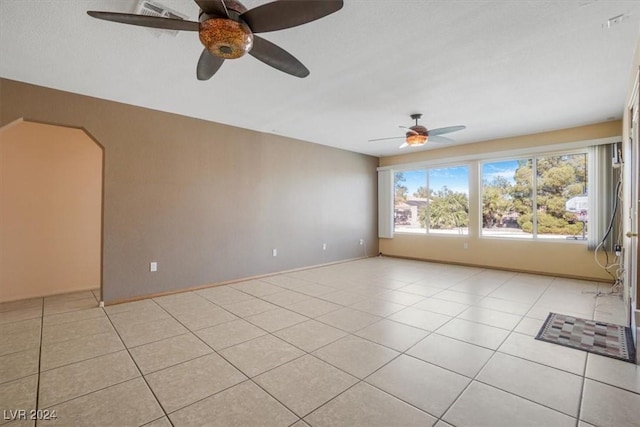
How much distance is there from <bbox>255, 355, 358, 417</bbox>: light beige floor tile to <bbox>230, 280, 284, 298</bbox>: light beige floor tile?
6.61 ft

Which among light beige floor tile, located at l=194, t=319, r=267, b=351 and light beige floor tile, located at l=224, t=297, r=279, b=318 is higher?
light beige floor tile, located at l=224, t=297, r=279, b=318

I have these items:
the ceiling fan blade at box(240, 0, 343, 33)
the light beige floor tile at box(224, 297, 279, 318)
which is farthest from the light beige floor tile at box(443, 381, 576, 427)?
the ceiling fan blade at box(240, 0, 343, 33)

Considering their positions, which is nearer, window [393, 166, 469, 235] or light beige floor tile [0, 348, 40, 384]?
light beige floor tile [0, 348, 40, 384]

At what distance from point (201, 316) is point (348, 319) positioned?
1.67 metres

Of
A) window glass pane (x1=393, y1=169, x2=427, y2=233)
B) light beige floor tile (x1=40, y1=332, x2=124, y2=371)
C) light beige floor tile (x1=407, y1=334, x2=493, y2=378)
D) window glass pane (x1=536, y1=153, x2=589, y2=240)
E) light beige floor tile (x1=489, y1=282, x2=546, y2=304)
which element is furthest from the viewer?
window glass pane (x1=393, y1=169, x2=427, y2=233)

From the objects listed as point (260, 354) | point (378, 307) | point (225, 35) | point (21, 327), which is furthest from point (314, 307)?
point (21, 327)

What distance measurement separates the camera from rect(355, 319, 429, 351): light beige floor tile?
103 inches

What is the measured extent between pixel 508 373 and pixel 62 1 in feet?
13.5

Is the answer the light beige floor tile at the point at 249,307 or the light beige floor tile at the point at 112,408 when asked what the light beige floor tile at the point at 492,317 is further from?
the light beige floor tile at the point at 112,408

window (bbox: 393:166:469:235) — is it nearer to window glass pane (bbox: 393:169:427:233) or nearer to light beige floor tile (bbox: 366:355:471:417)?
window glass pane (bbox: 393:169:427:233)

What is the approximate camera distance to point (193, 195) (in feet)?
14.8

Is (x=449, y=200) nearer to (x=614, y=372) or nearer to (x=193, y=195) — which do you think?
(x=614, y=372)

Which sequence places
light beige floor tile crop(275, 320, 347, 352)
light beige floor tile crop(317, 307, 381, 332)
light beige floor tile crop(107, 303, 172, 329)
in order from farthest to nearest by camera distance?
light beige floor tile crop(107, 303, 172, 329), light beige floor tile crop(317, 307, 381, 332), light beige floor tile crop(275, 320, 347, 352)

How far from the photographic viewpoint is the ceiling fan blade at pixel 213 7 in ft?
5.31
